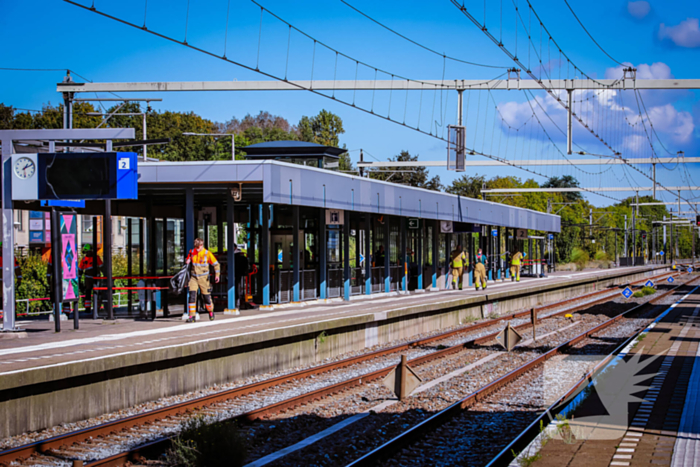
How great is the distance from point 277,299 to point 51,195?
26.1 ft

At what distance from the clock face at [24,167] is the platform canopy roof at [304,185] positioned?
3.25 metres

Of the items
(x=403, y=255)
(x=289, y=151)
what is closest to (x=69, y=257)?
(x=289, y=151)

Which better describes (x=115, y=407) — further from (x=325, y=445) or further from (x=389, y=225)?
(x=389, y=225)

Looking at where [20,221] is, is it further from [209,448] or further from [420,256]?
[209,448]

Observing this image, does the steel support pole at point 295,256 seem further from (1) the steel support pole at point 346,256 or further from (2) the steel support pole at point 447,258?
(2) the steel support pole at point 447,258

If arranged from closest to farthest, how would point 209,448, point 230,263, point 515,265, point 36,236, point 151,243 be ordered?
1. point 209,448
2. point 230,263
3. point 151,243
4. point 36,236
5. point 515,265

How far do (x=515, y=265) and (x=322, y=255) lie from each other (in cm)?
1712

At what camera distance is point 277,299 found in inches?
778

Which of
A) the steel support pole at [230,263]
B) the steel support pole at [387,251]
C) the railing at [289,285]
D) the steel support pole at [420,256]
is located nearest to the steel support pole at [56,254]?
the steel support pole at [230,263]

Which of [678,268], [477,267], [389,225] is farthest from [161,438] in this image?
[678,268]

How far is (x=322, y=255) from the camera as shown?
21.4 metres

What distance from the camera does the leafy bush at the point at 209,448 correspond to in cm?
667

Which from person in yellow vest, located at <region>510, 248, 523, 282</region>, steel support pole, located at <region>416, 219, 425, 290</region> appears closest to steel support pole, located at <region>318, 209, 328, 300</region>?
steel support pole, located at <region>416, 219, 425, 290</region>

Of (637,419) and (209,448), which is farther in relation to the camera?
(637,419)
